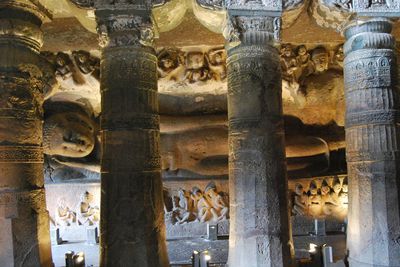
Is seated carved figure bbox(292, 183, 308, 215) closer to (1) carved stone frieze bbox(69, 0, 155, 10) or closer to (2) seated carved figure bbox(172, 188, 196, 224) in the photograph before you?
(2) seated carved figure bbox(172, 188, 196, 224)

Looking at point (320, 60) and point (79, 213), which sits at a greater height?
point (320, 60)

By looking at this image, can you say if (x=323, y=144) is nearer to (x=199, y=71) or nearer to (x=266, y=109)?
(x=199, y=71)

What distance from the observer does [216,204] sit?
7.59m

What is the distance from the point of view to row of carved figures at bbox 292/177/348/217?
7836mm

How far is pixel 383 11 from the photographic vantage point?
4961mm

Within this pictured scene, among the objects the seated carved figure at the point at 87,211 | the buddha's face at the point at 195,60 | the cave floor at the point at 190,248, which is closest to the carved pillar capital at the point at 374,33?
Answer: the buddha's face at the point at 195,60

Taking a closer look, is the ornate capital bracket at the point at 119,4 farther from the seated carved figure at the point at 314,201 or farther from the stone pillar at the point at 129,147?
the seated carved figure at the point at 314,201

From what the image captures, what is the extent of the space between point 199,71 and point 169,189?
2.53 metres

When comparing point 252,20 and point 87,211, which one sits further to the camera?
point 87,211

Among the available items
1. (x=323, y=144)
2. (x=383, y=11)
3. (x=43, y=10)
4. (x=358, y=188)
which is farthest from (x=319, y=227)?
(x=43, y=10)

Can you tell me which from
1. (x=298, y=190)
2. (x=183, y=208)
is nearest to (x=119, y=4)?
(x=183, y=208)

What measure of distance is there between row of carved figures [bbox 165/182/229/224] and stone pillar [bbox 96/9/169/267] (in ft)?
9.58

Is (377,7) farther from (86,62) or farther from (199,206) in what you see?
(86,62)

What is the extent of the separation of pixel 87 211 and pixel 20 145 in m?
3.47
